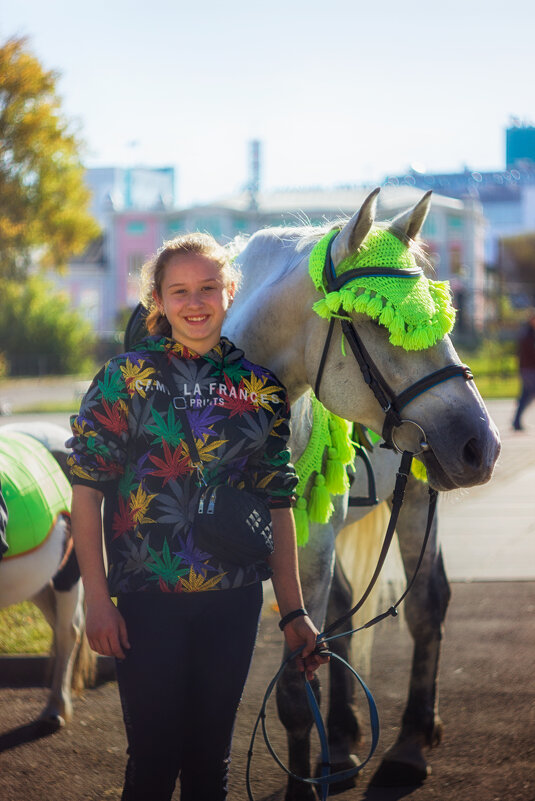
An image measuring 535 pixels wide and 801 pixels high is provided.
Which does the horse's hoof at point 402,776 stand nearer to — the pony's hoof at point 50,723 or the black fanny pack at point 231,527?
the pony's hoof at point 50,723

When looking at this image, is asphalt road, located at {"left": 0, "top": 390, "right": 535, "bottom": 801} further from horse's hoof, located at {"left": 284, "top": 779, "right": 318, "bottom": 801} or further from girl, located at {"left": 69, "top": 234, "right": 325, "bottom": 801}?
girl, located at {"left": 69, "top": 234, "right": 325, "bottom": 801}

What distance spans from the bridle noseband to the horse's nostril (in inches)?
4.3

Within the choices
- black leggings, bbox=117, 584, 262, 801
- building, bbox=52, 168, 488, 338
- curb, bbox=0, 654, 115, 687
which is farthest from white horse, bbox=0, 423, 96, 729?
building, bbox=52, 168, 488, 338

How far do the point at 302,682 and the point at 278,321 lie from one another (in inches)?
48.4

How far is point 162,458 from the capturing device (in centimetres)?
230

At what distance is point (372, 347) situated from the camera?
254cm

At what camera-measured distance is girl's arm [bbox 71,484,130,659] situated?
87.3 inches

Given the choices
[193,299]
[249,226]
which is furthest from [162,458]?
[249,226]

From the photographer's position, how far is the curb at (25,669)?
16.0 feet

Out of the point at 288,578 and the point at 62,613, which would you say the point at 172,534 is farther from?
the point at 62,613

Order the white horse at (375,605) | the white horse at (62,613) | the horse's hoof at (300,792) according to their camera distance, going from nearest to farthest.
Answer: the horse's hoof at (300,792), the white horse at (375,605), the white horse at (62,613)

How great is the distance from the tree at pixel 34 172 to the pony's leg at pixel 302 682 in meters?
20.5

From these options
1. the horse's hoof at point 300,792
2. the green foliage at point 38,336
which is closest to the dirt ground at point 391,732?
the horse's hoof at point 300,792

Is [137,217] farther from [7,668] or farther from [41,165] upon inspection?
[7,668]
